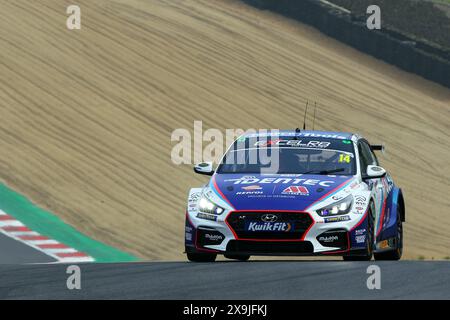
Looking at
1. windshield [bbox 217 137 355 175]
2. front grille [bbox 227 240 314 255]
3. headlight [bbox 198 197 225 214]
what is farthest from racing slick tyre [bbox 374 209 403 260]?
headlight [bbox 198 197 225 214]

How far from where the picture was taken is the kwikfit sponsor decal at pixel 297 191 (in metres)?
12.5

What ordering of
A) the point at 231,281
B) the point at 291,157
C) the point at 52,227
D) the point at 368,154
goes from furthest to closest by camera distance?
1. the point at 52,227
2. the point at 368,154
3. the point at 291,157
4. the point at 231,281

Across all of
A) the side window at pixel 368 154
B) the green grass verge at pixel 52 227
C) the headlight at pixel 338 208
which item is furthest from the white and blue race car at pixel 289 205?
the green grass verge at pixel 52 227

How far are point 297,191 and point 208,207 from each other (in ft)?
2.90

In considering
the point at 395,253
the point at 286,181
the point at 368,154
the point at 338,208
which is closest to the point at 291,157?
the point at 286,181

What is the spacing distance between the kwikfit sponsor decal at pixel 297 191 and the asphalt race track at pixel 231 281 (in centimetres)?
77

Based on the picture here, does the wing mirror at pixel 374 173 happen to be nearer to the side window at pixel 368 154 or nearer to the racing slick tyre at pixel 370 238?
the racing slick tyre at pixel 370 238

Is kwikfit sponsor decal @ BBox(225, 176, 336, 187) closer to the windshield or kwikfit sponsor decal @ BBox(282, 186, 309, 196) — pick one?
kwikfit sponsor decal @ BBox(282, 186, 309, 196)

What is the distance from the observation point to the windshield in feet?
44.0

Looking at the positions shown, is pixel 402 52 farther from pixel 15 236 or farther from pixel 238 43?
pixel 15 236

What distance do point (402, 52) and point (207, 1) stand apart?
5959 mm

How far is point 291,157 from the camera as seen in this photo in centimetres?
1363

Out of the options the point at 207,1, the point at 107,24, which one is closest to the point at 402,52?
the point at 207,1

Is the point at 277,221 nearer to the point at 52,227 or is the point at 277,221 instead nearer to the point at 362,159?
the point at 362,159
